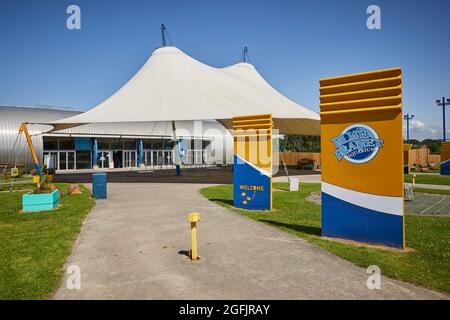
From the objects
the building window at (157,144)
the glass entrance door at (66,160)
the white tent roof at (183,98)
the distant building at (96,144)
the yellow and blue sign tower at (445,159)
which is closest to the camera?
the white tent roof at (183,98)

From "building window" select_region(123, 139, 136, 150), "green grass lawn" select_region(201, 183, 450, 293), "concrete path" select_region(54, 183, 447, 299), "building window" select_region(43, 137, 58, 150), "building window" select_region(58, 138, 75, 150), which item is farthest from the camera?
"building window" select_region(123, 139, 136, 150)

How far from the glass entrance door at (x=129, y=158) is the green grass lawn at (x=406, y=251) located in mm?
33349

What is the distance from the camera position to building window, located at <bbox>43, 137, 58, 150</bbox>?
1449 inches

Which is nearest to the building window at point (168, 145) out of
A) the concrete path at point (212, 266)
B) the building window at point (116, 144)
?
the building window at point (116, 144)

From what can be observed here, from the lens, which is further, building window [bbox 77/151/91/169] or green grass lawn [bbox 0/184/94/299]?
building window [bbox 77/151/91/169]

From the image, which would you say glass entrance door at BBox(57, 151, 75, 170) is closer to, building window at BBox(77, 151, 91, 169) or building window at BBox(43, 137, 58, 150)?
building window at BBox(77, 151, 91, 169)

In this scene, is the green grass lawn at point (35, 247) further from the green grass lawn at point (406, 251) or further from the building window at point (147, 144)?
the building window at point (147, 144)

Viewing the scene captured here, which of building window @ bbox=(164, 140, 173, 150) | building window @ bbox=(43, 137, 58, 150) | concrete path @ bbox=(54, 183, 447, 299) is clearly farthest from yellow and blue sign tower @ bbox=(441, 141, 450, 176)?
building window @ bbox=(43, 137, 58, 150)

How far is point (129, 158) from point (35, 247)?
3767cm

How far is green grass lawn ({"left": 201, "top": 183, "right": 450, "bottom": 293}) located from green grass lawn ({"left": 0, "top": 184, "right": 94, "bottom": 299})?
5.37m

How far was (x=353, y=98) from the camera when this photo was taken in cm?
788

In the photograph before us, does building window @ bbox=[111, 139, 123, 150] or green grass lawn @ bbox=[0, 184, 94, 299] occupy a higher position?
building window @ bbox=[111, 139, 123, 150]

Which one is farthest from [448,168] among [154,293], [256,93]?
[154,293]

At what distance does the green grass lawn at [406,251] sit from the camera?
5785 millimetres
